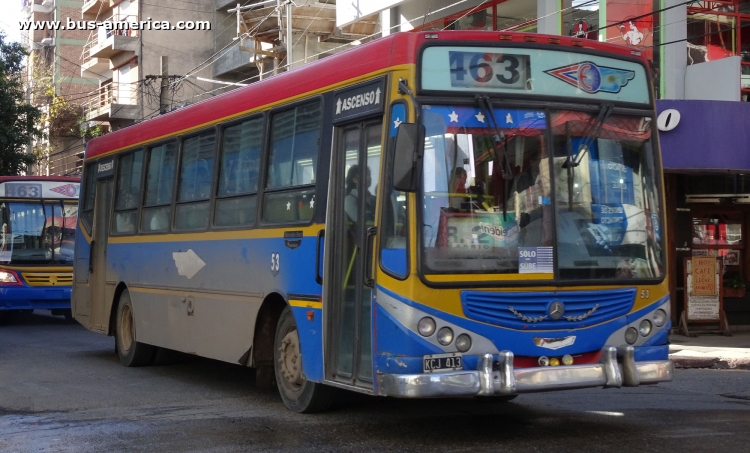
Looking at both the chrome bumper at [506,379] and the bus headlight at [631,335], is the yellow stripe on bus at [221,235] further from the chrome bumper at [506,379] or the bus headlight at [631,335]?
the bus headlight at [631,335]

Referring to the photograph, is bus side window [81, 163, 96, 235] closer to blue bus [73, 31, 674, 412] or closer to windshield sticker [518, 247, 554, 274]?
blue bus [73, 31, 674, 412]

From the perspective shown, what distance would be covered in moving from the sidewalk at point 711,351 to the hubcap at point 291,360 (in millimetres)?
7079

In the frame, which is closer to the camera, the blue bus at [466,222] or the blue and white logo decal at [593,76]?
the blue bus at [466,222]

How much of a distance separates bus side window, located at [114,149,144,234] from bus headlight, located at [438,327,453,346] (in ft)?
22.2

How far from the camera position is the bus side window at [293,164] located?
8719mm

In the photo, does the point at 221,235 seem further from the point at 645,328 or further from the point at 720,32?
the point at 720,32

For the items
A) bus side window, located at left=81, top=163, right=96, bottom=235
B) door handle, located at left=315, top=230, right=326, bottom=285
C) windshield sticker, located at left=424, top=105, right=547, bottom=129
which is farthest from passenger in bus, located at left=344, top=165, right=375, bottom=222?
bus side window, located at left=81, top=163, right=96, bottom=235

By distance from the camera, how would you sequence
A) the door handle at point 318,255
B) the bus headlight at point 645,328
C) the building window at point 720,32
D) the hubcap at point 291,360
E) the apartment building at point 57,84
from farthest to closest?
the apartment building at point 57,84
the building window at point 720,32
the hubcap at point 291,360
the door handle at point 318,255
the bus headlight at point 645,328

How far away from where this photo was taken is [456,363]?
23.5 ft

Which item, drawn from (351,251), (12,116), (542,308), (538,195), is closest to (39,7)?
(12,116)

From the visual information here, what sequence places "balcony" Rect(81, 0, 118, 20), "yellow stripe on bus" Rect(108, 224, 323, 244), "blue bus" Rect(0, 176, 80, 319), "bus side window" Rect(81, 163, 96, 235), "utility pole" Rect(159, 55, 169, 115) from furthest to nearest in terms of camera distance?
1. "balcony" Rect(81, 0, 118, 20)
2. "utility pole" Rect(159, 55, 169, 115)
3. "blue bus" Rect(0, 176, 80, 319)
4. "bus side window" Rect(81, 163, 96, 235)
5. "yellow stripe on bus" Rect(108, 224, 323, 244)

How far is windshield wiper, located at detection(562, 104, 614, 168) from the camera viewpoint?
7621mm

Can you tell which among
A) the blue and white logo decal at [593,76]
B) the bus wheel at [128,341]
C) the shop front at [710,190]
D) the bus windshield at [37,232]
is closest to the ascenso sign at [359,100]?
the blue and white logo decal at [593,76]

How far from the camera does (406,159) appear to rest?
23.0ft
